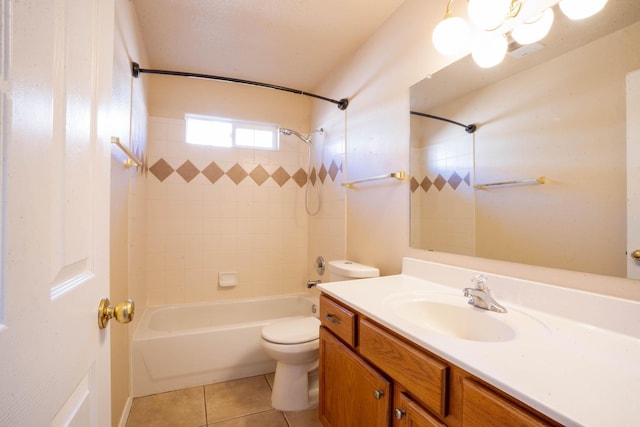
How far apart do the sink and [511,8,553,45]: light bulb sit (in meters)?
0.98

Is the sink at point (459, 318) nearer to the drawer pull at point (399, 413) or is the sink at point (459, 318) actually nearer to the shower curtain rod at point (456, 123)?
the drawer pull at point (399, 413)

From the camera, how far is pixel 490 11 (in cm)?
100

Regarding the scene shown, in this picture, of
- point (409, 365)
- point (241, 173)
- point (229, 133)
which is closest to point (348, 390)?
point (409, 365)

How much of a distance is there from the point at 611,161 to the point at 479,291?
556 mm

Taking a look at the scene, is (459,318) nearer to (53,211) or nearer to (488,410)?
(488,410)

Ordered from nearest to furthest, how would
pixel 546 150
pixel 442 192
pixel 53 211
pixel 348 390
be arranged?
pixel 53 211, pixel 546 150, pixel 348 390, pixel 442 192

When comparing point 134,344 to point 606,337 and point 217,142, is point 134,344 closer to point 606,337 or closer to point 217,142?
point 217,142

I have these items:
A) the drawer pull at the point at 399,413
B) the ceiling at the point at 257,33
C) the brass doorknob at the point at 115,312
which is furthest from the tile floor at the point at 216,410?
the ceiling at the point at 257,33

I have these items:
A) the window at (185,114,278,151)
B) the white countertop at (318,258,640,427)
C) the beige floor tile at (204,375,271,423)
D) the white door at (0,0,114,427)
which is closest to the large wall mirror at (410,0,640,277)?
the white countertop at (318,258,640,427)

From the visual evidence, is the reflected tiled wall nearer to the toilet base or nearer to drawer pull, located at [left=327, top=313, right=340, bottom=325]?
drawer pull, located at [left=327, top=313, right=340, bottom=325]

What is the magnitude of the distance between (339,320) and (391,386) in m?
0.33

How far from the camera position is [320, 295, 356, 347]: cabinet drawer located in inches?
42.6

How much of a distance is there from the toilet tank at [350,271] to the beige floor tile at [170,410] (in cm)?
114

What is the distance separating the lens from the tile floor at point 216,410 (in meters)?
1.57
